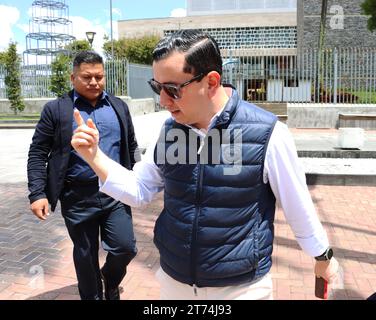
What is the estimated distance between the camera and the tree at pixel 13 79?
67.6 feet

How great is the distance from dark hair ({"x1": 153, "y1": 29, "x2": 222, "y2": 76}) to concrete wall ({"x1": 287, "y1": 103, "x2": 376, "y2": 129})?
14846 millimetres

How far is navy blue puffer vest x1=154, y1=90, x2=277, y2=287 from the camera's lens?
A: 1.80 metres

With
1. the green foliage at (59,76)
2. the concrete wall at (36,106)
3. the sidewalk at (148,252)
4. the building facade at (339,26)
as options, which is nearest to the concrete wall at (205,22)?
the building facade at (339,26)

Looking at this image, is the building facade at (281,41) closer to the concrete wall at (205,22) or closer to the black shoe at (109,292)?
the concrete wall at (205,22)

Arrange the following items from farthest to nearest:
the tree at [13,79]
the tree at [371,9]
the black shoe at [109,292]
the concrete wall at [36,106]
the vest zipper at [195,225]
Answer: the concrete wall at [36,106] → the tree at [13,79] → the tree at [371,9] → the black shoe at [109,292] → the vest zipper at [195,225]

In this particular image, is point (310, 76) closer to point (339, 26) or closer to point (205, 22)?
point (339, 26)

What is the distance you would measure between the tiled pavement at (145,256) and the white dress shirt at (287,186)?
1.95 meters

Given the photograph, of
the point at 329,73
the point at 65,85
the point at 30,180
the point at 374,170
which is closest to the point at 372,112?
the point at 329,73

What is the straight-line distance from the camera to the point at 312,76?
16.4 metres

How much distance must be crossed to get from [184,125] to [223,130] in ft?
0.59

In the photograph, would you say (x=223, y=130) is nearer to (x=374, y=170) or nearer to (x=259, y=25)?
(x=374, y=170)

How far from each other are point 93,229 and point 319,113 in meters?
14.1

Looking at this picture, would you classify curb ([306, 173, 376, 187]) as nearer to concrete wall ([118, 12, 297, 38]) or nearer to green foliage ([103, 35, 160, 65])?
green foliage ([103, 35, 160, 65])

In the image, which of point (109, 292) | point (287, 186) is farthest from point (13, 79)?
point (287, 186)
